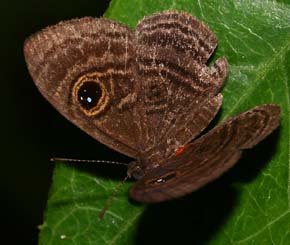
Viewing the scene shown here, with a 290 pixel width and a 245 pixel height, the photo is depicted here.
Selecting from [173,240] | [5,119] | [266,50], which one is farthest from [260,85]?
[5,119]

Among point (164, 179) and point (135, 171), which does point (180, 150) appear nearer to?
point (135, 171)

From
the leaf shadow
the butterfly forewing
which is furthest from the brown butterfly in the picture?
the leaf shadow

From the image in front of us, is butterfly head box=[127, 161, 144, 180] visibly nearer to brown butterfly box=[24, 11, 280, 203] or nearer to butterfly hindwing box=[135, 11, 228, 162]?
brown butterfly box=[24, 11, 280, 203]

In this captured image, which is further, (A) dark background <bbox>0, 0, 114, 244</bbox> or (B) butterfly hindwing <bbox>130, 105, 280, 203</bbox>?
(A) dark background <bbox>0, 0, 114, 244</bbox>

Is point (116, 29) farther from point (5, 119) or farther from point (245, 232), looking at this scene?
point (5, 119)

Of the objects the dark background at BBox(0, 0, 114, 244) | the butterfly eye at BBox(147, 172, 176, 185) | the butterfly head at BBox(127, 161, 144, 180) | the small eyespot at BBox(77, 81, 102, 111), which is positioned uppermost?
the butterfly eye at BBox(147, 172, 176, 185)

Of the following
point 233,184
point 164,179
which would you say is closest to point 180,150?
point 233,184
